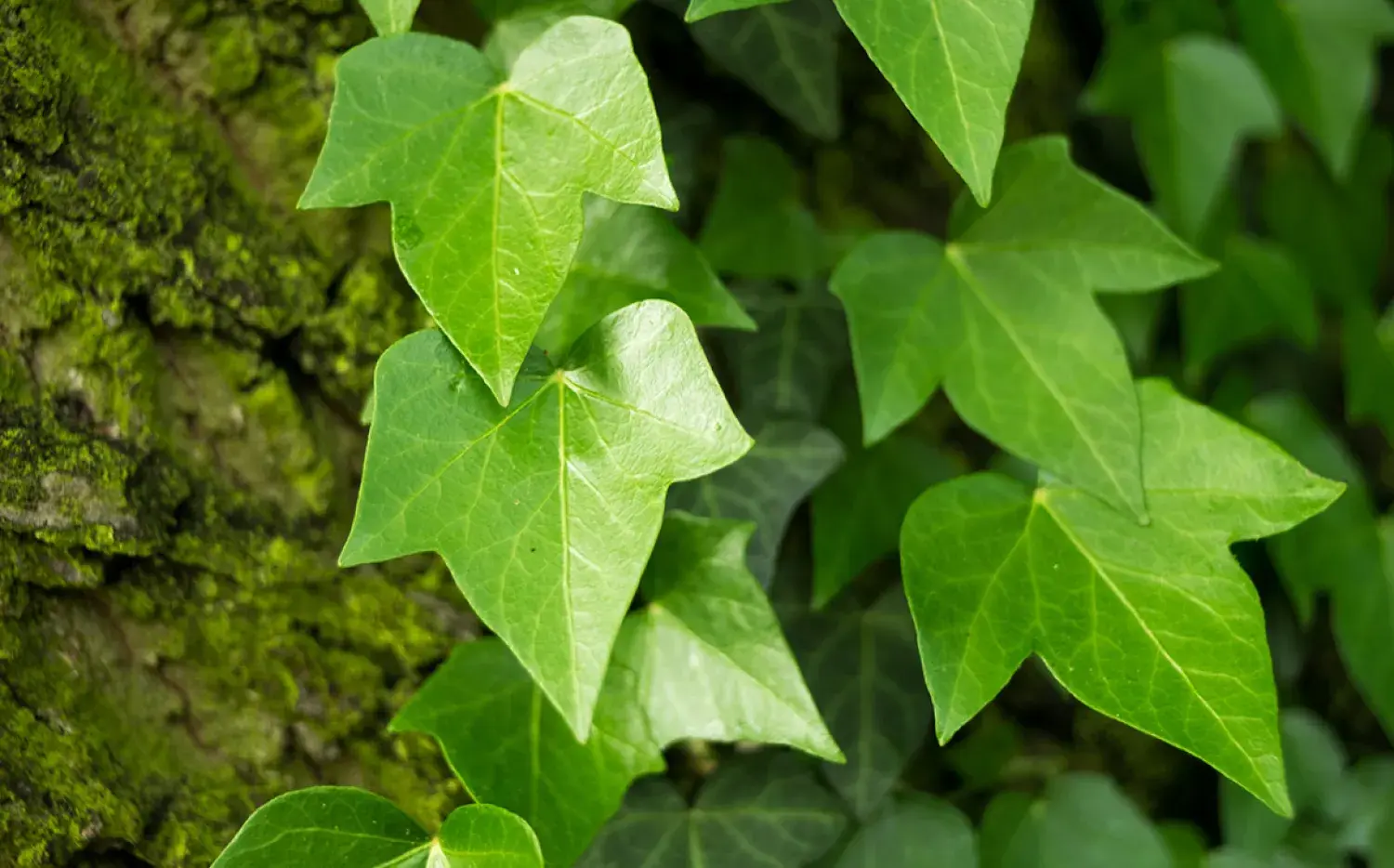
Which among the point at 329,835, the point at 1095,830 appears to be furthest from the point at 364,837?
the point at 1095,830

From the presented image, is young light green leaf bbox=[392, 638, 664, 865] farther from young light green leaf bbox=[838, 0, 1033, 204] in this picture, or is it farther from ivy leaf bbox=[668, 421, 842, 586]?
young light green leaf bbox=[838, 0, 1033, 204]

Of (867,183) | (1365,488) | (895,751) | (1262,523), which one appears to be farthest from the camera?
(1365,488)

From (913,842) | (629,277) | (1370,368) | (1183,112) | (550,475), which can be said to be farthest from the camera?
(1370,368)

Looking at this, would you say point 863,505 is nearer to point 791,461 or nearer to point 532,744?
point 791,461

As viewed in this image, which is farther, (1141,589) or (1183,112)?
(1183,112)

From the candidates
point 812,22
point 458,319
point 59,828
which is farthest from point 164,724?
point 812,22

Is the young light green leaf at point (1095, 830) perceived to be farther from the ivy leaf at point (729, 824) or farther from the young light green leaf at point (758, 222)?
the young light green leaf at point (758, 222)

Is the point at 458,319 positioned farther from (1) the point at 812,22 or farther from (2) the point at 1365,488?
(2) the point at 1365,488
